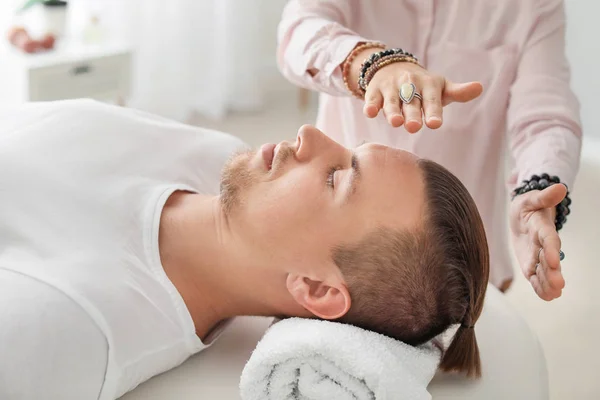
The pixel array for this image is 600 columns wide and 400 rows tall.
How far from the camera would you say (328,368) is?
3.45ft

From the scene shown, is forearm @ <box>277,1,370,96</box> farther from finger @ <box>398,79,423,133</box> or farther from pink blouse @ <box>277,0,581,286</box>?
finger @ <box>398,79,423,133</box>

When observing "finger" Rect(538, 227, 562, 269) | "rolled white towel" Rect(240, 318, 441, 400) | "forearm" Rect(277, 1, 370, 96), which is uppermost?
"forearm" Rect(277, 1, 370, 96)

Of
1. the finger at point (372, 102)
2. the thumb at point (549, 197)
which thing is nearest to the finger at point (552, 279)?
the thumb at point (549, 197)

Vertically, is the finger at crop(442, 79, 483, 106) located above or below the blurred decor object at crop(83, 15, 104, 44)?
above

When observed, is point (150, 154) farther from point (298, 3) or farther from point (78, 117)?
point (298, 3)

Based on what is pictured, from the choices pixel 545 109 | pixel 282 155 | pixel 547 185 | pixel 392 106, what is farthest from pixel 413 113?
pixel 545 109

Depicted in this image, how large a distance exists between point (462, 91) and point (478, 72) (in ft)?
1.91

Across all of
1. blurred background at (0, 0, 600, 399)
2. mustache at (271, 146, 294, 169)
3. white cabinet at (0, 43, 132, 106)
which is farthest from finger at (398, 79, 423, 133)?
white cabinet at (0, 43, 132, 106)

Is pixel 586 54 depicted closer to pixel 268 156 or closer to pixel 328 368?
pixel 268 156

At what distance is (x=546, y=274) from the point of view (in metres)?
1.14

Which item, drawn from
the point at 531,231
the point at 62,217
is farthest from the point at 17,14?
the point at 531,231

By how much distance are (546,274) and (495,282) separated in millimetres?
622

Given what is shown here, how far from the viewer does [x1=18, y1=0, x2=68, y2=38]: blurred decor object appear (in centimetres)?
294

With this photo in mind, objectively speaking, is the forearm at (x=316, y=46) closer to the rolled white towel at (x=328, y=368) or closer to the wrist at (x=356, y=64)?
the wrist at (x=356, y=64)
